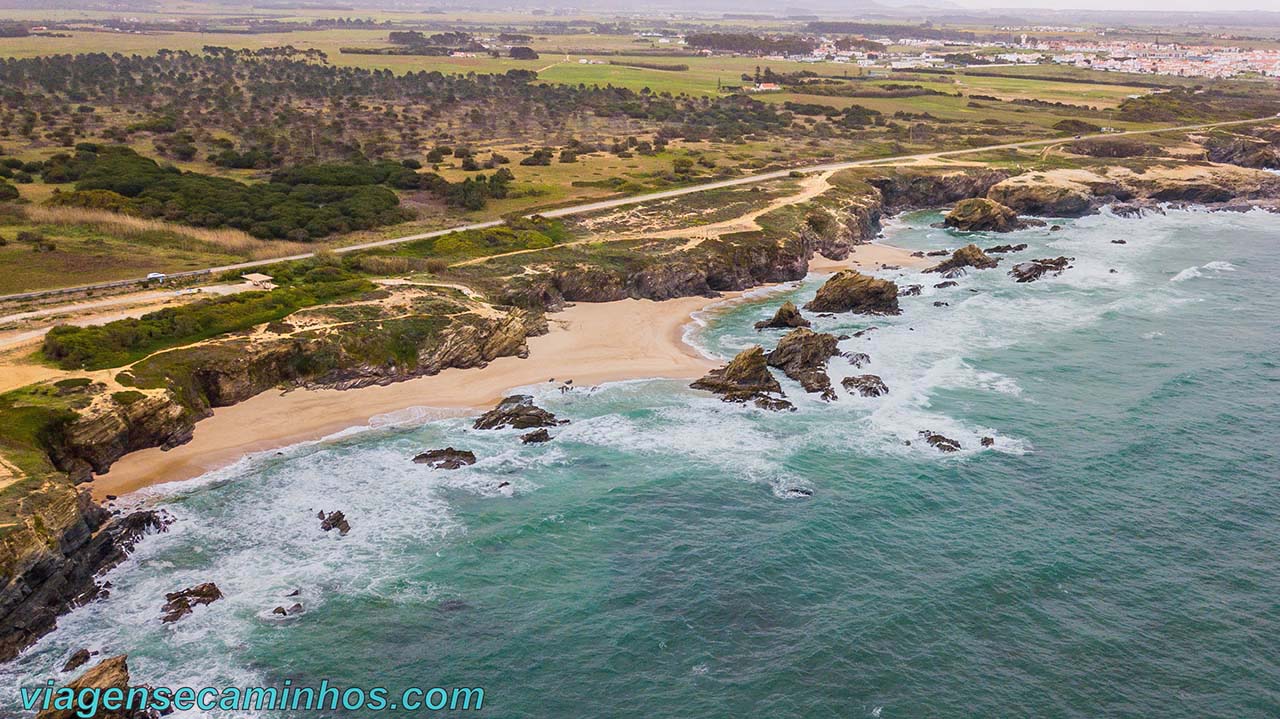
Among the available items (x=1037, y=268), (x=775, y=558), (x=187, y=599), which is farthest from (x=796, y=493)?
(x=1037, y=268)

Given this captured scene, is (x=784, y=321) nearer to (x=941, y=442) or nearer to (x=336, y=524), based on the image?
(x=941, y=442)

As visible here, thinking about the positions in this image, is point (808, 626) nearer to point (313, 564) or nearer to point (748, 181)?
point (313, 564)

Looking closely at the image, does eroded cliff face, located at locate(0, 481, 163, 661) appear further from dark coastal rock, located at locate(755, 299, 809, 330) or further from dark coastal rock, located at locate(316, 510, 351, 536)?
dark coastal rock, located at locate(755, 299, 809, 330)

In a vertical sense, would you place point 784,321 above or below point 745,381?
above

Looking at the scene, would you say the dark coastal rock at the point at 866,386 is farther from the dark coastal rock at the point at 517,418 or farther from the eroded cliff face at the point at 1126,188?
the eroded cliff face at the point at 1126,188

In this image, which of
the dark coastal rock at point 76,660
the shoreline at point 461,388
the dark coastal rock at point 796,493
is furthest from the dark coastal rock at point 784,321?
the dark coastal rock at point 76,660

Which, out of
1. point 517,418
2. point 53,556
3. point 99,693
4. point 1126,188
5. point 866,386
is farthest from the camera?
point 1126,188
